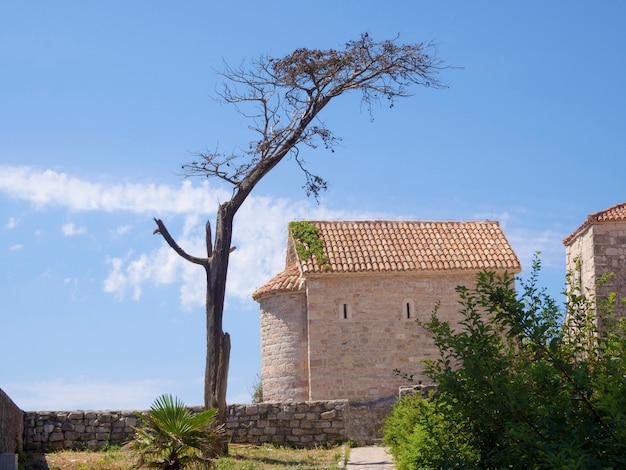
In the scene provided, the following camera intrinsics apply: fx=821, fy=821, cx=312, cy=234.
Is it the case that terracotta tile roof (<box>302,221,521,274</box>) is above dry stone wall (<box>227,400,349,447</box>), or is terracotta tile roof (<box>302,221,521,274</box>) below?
above

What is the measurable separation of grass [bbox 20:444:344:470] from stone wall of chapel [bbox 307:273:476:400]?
21.3ft

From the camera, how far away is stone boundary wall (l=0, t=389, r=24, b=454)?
1452 centimetres

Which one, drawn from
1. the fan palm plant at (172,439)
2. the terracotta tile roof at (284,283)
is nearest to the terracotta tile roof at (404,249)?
the terracotta tile roof at (284,283)

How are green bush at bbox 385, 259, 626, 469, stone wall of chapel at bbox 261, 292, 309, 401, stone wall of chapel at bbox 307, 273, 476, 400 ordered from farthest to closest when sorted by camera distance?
stone wall of chapel at bbox 261, 292, 309, 401, stone wall of chapel at bbox 307, 273, 476, 400, green bush at bbox 385, 259, 626, 469

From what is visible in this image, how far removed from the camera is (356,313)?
25062 mm

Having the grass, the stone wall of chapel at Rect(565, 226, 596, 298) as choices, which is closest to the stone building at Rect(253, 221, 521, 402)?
the stone wall of chapel at Rect(565, 226, 596, 298)

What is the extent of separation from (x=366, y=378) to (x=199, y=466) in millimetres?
11438

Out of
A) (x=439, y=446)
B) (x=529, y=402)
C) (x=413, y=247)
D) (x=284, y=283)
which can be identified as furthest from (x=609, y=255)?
(x=529, y=402)

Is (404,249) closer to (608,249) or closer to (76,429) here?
(608,249)

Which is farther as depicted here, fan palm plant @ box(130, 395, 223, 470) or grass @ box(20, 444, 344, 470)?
grass @ box(20, 444, 344, 470)

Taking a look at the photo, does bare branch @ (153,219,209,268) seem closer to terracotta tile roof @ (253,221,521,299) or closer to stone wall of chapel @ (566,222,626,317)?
terracotta tile roof @ (253,221,521,299)

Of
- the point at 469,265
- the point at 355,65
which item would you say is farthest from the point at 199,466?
the point at 469,265

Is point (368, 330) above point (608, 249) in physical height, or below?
below

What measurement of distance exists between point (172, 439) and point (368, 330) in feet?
40.8
